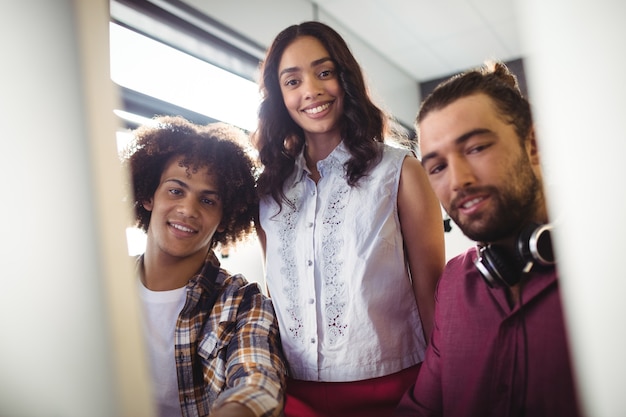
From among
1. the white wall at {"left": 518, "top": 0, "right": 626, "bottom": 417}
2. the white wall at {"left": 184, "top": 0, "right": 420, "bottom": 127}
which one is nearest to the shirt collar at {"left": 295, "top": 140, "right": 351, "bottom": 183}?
the white wall at {"left": 184, "top": 0, "right": 420, "bottom": 127}

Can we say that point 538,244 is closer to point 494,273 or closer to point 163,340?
point 494,273

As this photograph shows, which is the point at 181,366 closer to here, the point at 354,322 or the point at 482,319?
the point at 354,322

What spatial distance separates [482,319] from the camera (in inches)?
33.8

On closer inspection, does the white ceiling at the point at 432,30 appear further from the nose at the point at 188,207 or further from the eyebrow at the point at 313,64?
the nose at the point at 188,207

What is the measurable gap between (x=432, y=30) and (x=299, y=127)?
7.59 feet

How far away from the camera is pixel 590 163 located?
32 centimetres

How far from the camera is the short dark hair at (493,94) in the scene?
2.89 ft

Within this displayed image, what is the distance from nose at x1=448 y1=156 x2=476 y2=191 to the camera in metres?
0.82

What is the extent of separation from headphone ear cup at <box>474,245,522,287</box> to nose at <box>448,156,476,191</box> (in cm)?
12

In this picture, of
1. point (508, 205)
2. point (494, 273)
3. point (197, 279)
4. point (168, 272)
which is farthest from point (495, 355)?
point (168, 272)

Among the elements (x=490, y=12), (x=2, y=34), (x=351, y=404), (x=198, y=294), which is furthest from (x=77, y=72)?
(x=490, y=12)

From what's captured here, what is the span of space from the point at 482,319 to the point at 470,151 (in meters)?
0.31

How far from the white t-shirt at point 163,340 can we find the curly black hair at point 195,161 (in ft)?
0.93

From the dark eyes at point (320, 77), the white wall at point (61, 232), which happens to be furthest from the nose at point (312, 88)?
the white wall at point (61, 232)
